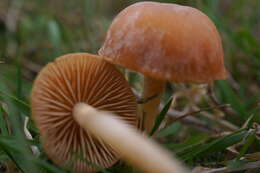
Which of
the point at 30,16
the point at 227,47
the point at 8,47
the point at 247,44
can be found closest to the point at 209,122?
the point at 247,44

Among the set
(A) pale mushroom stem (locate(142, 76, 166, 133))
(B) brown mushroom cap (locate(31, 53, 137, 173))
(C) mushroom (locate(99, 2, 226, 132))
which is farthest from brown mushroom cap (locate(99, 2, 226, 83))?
(A) pale mushroom stem (locate(142, 76, 166, 133))

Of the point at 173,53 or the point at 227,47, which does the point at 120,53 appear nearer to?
the point at 173,53

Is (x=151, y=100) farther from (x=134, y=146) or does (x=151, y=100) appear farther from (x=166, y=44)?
(x=134, y=146)

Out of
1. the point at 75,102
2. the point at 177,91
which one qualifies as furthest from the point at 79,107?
the point at 177,91

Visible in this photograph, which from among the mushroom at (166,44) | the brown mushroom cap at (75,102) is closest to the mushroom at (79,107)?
the brown mushroom cap at (75,102)

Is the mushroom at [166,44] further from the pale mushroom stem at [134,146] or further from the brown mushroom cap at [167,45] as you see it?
the pale mushroom stem at [134,146]
